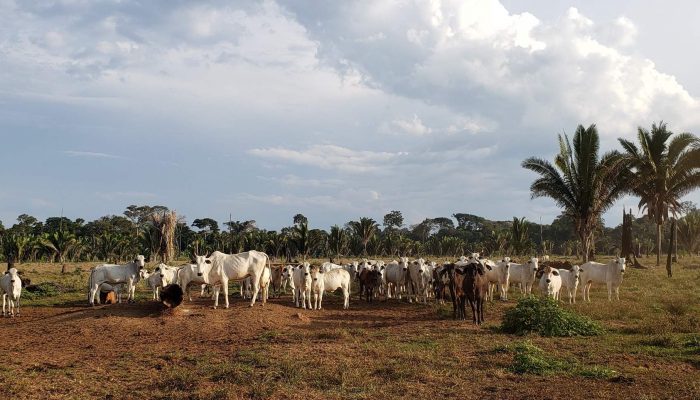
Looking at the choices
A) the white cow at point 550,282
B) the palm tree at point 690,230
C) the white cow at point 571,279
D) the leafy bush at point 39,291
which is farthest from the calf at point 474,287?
the palm tree at point 690,230

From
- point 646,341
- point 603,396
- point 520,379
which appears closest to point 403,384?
point 520,379

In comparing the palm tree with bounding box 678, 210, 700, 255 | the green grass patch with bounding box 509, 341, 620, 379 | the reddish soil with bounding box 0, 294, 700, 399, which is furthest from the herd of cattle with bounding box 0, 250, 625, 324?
the palm tree with bounding box 678, 210, 700, 255

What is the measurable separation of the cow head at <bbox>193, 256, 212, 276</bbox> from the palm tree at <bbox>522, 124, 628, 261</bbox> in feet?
73.5

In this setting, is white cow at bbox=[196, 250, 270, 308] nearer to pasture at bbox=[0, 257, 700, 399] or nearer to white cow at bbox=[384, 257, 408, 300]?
pasture at bbox=[0, 257, 700, 399]

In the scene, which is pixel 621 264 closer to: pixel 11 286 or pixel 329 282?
pixel 329 282

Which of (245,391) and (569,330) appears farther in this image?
(569,330)

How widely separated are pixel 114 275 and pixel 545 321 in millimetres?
16980

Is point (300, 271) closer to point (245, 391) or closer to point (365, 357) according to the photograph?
point (365, 357)

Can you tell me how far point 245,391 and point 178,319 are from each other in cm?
781

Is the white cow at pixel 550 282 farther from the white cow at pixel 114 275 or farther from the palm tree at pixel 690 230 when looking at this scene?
the palm tree at pixel 690 230

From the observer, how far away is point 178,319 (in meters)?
16.6

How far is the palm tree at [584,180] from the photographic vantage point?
3238cm

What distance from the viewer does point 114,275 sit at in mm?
22641

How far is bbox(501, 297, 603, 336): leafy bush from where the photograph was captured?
49.8 feet
